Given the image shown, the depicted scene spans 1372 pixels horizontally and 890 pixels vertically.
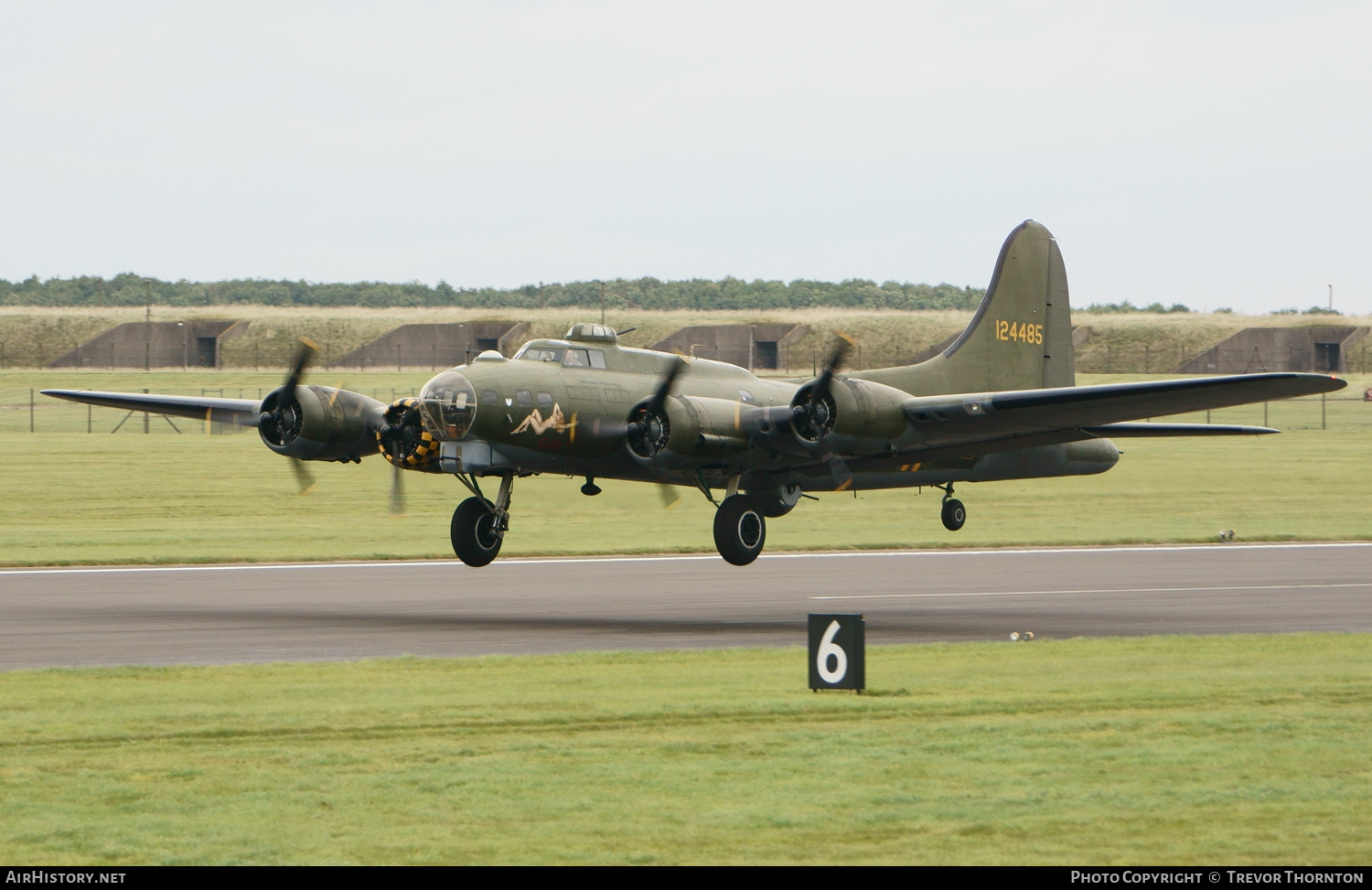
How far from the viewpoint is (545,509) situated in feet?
150

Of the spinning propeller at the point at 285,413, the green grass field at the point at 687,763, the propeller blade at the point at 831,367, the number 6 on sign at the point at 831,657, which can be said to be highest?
the propeller blade at the point at 831,367

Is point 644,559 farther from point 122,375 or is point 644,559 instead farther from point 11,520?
point 122,375

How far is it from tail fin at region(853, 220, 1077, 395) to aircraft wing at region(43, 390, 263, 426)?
555 inches

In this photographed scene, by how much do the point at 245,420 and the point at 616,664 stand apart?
538 inches

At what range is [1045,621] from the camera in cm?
2617

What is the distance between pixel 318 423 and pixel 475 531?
3.56 m

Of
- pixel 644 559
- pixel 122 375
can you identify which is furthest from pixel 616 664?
pixel 122 375

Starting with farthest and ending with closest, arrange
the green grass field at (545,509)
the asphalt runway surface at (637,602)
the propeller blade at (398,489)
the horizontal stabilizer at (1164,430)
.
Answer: the green grass field at (545,509) → the horizontal stabilizer at (1164,430) → the propeller blade at (398,489) → the asphalt runway surface at (637,602)

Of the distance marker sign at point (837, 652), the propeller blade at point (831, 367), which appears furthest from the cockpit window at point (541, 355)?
the distance marker sign at point (837, 652)

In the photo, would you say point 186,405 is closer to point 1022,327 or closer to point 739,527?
point 739,527

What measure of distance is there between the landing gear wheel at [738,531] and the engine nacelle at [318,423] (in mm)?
6817

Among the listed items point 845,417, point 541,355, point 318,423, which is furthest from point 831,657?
point 318,423

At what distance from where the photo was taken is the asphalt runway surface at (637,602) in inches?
904

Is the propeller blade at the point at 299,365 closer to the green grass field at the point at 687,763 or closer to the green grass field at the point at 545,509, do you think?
the green grass field at the point at 545,509
